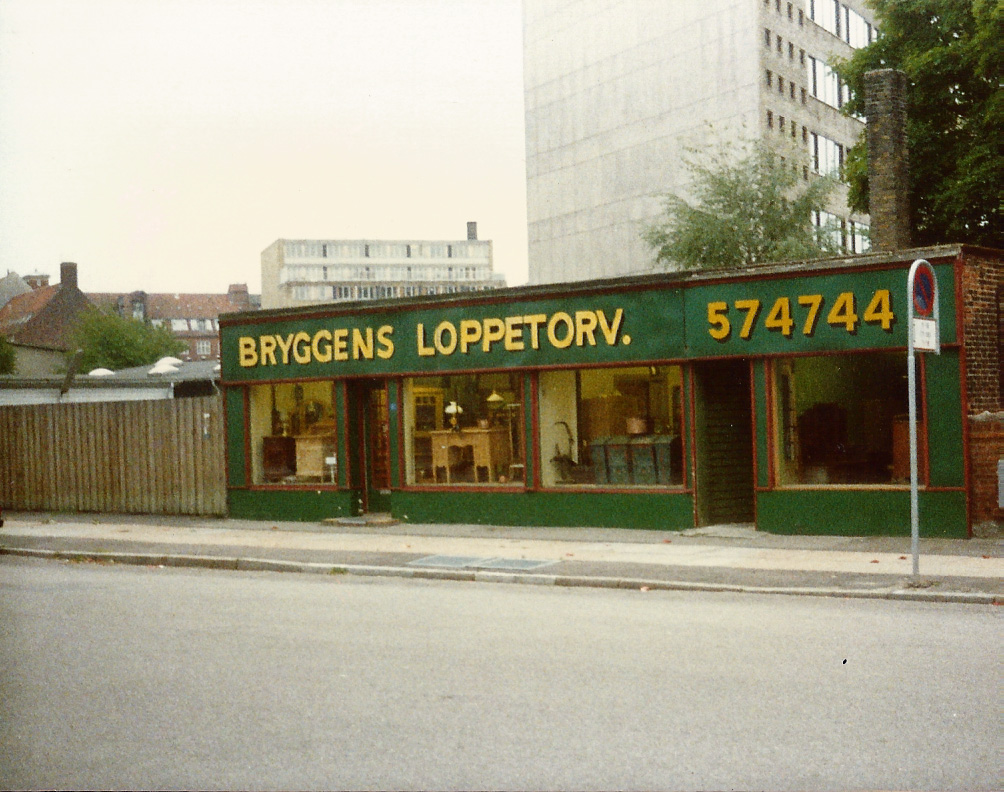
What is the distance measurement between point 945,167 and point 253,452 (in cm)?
1967

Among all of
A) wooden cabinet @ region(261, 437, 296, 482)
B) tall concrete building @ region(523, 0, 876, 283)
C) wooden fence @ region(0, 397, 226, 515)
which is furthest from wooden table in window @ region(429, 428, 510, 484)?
tall concrete building @ region(523, 0, 876, 283)

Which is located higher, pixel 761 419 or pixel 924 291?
pixel 924 291

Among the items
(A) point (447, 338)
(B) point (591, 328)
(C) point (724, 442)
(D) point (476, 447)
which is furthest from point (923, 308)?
(A) point (447, 338)

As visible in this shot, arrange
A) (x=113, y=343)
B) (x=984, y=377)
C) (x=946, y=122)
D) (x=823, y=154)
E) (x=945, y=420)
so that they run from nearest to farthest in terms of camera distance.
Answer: (x=945, y=420) < (x=984, y=377) < (x=946, y=122) < (x=823, y=154) < (x=113, y=343)

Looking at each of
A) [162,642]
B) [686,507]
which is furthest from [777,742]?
[686,507]

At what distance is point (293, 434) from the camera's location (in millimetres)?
20750

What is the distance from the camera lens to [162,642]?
31.0ft

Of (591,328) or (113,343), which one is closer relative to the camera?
(591,328)

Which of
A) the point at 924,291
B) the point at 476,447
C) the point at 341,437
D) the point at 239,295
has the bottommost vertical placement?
the point at 476,447

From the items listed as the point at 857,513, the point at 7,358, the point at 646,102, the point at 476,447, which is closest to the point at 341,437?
the point at 476,447

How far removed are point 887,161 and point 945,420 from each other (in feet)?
16.4

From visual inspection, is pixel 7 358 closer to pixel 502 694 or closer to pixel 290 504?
pixel 290 504

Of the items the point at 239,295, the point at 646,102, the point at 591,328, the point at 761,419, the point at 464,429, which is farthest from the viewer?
the point at 239,295

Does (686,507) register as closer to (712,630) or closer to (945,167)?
(712,630)
